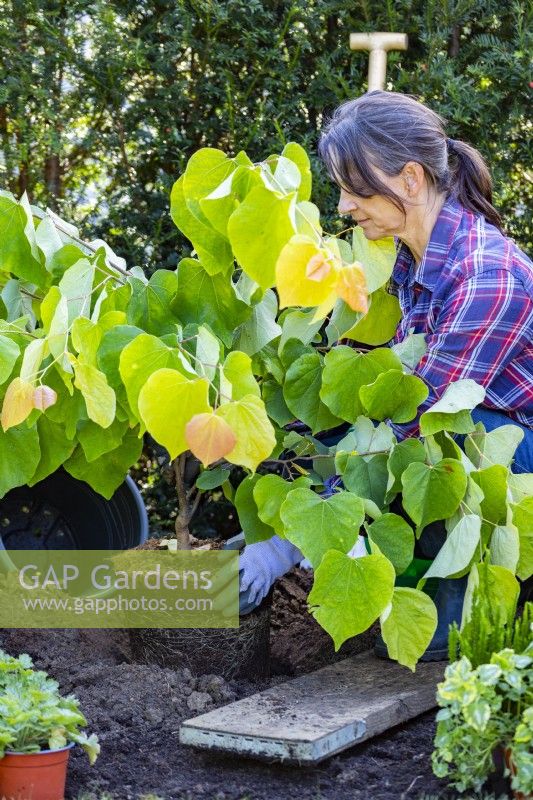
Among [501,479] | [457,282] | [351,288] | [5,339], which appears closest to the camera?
[351,288]

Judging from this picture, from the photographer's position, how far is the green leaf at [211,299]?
1649 mm

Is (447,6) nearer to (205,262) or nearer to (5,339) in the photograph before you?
(205,262)

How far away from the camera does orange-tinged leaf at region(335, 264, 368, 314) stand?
1.19 metres

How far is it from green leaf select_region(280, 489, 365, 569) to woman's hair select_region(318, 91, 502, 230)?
66cm

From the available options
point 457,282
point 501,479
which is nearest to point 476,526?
point 501,479

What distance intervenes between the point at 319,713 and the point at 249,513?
0.35m

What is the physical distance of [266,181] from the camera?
4.37 ft

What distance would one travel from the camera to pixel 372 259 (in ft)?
5.81

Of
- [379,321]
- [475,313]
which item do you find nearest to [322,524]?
[475,313]

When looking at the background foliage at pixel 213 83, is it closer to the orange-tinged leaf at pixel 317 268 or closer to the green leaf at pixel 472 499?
the green leaf at pixel 472 499

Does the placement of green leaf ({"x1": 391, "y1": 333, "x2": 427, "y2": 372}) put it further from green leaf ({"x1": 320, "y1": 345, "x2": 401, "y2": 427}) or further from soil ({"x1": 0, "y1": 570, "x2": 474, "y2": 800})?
soil ({"x1": 0, "y1": 570, "x2": 474, "y2": 800})

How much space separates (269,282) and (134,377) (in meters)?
0.24

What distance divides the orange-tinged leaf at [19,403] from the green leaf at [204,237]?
1.13ft

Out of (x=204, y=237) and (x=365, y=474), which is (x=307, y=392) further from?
(x=204, y=237)
